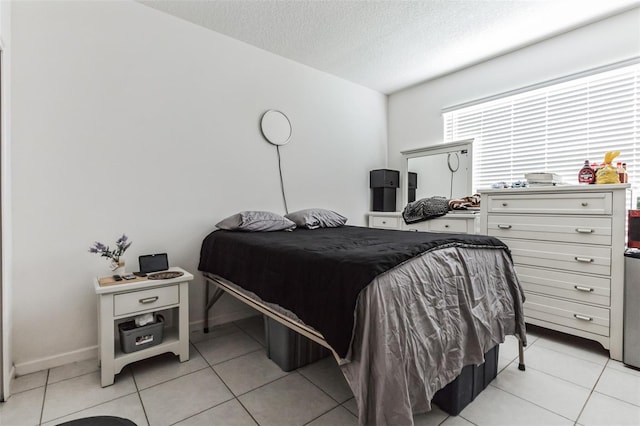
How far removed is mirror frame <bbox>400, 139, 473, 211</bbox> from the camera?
10.7 feet

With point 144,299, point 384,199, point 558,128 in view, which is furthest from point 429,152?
point 144,299

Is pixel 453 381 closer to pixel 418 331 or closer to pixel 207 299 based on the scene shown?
pixel 418 331

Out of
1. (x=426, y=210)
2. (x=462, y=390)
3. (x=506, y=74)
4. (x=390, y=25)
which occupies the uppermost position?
(x=390, y=25)

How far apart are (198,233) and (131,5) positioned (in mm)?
1732

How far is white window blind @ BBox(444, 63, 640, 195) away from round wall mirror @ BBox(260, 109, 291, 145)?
192cm

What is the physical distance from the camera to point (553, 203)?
2242 mm

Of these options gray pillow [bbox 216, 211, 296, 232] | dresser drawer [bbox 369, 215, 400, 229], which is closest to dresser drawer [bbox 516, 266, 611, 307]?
dresser drawer [bbox 369, 215, 400, 229]

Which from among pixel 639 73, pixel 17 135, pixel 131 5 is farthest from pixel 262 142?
pixel 639 73

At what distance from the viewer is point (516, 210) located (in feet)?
7.97

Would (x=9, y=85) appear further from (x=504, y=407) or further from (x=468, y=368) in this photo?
(x=504, y=407)

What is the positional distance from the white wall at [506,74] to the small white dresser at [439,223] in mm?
826

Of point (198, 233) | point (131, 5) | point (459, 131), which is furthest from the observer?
point (459, 131)

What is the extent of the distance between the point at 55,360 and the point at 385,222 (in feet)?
10.2

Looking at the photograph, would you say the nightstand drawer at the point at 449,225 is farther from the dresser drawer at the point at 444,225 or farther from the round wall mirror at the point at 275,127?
the round wall mirror at the point at 275,127
